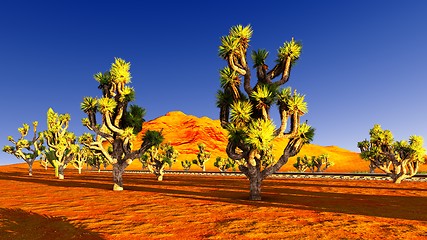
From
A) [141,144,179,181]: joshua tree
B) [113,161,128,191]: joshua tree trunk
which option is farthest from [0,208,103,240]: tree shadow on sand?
[141,144,179,181]: joshua tree

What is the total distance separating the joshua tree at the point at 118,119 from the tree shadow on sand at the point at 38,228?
10.1m

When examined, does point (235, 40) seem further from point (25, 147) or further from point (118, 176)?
point (25, 147)

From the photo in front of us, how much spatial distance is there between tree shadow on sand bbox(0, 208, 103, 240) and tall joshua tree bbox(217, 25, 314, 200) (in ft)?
29.0

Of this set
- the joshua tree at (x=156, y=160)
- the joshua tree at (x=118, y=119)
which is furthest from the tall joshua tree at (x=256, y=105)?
the joshua tree at (x=156, y=160)

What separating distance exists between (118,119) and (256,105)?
11610mm

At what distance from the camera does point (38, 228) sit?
9.85 m

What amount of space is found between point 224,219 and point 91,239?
4.73 meters

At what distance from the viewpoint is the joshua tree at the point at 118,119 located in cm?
2164

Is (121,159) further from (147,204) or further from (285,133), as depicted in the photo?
(285,133)

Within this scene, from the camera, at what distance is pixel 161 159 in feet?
113

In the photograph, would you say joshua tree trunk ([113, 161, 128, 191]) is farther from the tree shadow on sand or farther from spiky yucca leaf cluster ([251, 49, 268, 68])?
spiky yucca leaf cluster ([251, 49, 268, 68])

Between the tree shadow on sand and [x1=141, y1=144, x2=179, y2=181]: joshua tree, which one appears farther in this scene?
[x1=141, y1=144, x2=179, y2=181]: joshua tree

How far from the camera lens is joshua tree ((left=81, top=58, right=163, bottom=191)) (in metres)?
21.6

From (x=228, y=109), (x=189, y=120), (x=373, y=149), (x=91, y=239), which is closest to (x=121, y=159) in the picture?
(x=228, y=109)
